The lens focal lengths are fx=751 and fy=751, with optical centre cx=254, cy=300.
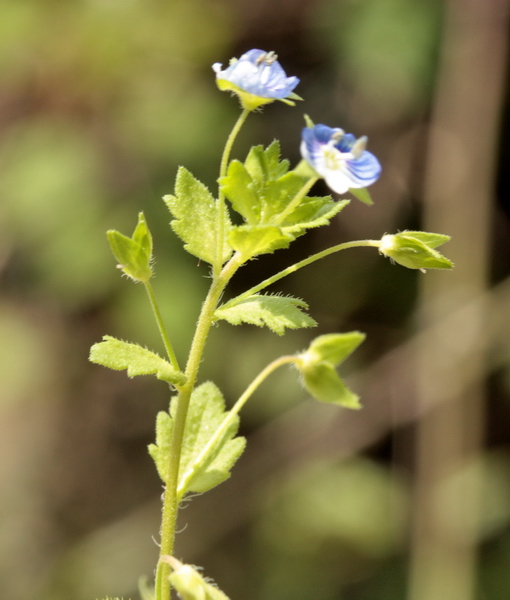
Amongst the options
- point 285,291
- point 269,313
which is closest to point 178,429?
point 269,313

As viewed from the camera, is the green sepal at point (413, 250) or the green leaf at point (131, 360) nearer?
the green leaf at point (131, 360)

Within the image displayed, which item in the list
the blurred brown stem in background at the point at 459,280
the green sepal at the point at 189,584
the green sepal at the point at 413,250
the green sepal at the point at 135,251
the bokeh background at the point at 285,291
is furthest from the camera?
the blurred brown stem in background at the point at 459,280

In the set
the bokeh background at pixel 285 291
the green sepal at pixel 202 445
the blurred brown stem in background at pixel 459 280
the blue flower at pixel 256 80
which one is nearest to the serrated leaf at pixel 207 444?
the green sepal at pixel 202 445

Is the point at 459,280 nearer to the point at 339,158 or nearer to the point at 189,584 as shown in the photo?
the point at 339,158

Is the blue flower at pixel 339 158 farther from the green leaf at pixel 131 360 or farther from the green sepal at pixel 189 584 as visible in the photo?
the green sepal at pixel 189 584

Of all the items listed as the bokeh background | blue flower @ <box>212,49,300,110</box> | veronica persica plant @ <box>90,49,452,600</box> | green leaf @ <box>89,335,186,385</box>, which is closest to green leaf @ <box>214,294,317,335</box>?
veronica persica plant @ <box>90,49,452,600</box>

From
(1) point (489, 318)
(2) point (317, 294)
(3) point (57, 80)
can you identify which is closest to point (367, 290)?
(2) point (317, 294)
